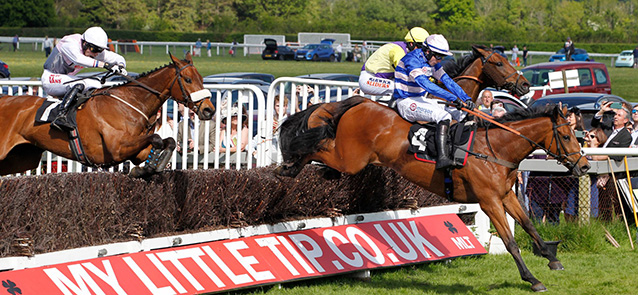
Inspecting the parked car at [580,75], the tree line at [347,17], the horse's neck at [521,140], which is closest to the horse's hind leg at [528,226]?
the horse's neck at [521,140]

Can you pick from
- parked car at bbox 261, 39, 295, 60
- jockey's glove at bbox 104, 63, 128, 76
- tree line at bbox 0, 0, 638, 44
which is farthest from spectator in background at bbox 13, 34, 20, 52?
jockey's glove at bbox 104, 63, 128, 76

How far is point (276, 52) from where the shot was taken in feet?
149

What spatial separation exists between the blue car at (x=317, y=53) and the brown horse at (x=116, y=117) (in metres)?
37.3

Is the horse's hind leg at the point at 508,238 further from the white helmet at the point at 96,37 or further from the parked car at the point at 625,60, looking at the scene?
the parked car at the point at 625,60

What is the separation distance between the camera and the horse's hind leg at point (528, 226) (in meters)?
6.22

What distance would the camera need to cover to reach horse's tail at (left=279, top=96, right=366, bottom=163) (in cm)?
678

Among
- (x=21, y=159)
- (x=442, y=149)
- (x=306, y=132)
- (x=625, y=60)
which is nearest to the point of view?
(x=442, y=149)

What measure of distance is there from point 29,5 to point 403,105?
186 ft

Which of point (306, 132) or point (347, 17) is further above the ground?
point (306, 132)

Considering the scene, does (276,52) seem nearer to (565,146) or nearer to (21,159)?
(21,159)

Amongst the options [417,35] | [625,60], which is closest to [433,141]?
[417,35]

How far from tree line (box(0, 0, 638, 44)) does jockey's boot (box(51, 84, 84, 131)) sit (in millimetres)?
51960

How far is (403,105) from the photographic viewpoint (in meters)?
→ 6.73

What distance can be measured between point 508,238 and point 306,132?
6.29ft
